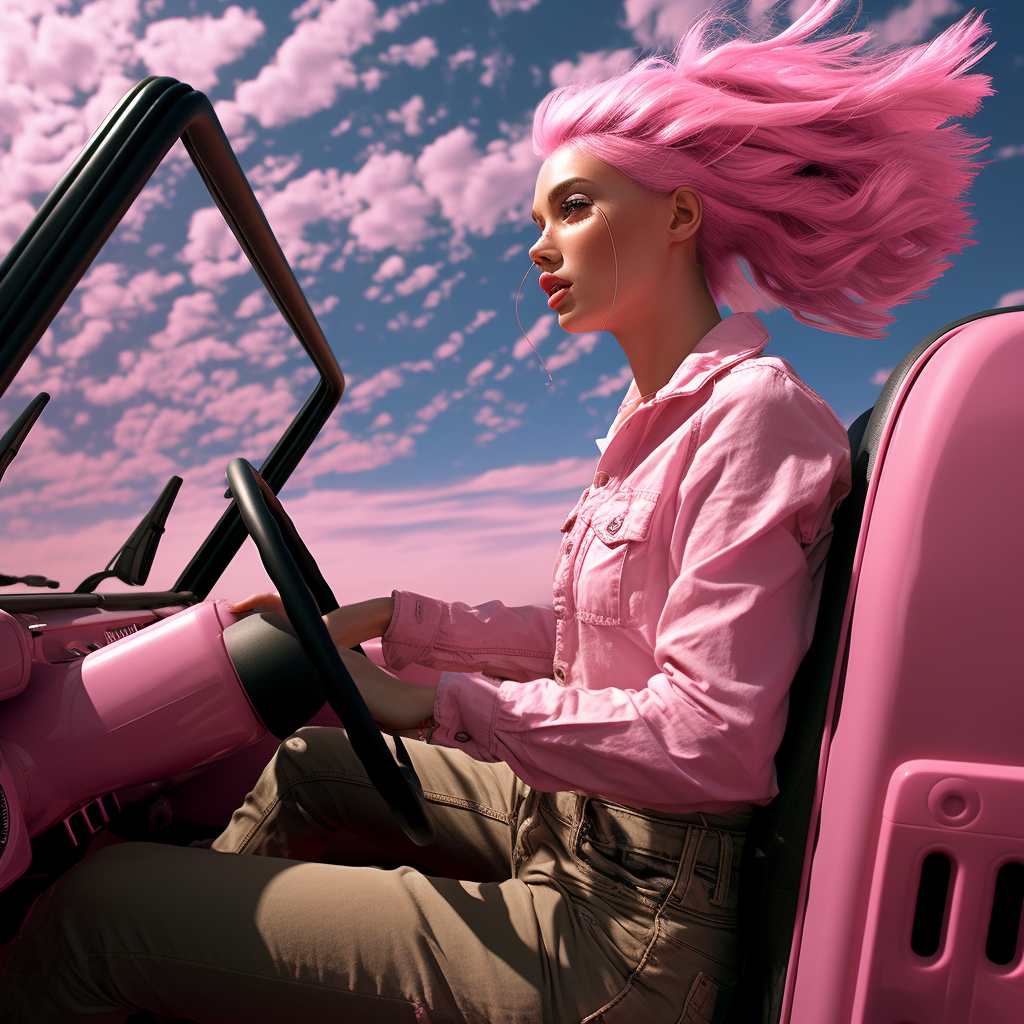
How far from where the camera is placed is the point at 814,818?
77 centimetres

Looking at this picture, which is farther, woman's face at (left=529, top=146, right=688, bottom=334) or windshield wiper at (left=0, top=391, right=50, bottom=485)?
windshield wiper at (left=0, top=391, right=50, bottom=485)

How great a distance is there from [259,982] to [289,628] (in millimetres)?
388

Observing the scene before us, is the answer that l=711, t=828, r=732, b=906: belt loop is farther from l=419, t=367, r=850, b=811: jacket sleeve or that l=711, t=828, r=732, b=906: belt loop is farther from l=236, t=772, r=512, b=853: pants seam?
l=236, t=772, r=512, b=853: pants seam

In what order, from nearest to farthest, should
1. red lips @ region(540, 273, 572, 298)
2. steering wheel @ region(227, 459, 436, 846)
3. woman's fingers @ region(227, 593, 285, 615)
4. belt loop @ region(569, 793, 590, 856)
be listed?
steering wheel @ region(227, 459, 436, 846) → belt loop @ region(569, 793, 590, 856) → woman's fingers @ region(227, 593, 285, 615) → red lips @ region(540, 273, 572, 298)

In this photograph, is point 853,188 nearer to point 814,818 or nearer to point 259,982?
point 814,818

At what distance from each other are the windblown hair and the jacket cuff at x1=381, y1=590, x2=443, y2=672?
80 cm

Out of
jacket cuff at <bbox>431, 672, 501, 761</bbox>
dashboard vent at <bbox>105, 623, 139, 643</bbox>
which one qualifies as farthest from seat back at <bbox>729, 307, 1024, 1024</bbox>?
dashboard vent at <bbox>105, 623, 139, 643</bbox>

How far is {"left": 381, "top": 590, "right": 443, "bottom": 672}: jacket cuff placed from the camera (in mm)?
1242

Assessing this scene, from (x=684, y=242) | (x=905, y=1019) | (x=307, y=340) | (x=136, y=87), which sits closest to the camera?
(x=905, y=1019)

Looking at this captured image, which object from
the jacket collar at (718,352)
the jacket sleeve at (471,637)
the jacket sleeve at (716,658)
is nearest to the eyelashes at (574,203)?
the jacket collar at (718,352)

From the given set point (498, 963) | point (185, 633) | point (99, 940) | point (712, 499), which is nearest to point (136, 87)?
point (185, 633)

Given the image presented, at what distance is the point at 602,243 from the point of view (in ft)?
3.68

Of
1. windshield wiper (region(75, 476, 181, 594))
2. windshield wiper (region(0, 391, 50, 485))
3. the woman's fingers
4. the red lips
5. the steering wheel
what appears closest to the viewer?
the steering wheel

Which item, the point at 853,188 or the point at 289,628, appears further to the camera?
the point at 853,188
